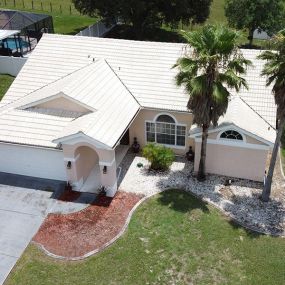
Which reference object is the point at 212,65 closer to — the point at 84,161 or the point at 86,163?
the point at 84,161

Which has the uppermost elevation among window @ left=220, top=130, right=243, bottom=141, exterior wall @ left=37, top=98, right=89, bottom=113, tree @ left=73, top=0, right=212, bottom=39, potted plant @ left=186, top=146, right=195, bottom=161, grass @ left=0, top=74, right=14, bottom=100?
tree @ left=73, top=0, right=212, bottom=39

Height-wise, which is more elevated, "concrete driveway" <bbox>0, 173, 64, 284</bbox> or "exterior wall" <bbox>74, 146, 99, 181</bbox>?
"exterior wall" <bbox>74, 146, 99, 181</bbox>

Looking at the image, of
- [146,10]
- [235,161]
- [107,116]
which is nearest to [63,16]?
[146,10]

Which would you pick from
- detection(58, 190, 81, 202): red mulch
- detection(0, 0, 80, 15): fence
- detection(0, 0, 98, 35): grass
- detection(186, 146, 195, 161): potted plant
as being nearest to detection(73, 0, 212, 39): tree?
detection(0, 0, 98, 35): grass

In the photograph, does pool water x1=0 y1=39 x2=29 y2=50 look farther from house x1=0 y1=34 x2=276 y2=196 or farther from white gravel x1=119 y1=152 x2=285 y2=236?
white gravel x1=119 y1=152 x2=285 y2=236

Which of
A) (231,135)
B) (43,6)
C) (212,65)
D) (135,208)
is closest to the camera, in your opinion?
(212,65)

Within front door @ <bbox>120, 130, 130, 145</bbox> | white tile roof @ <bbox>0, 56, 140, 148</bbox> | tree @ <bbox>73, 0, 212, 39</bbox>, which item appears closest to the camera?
white tile roof @ <bbox>0, 56, 140, 148</bbox>

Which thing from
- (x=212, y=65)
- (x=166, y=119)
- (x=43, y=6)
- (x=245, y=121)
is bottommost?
(x=166, y=119)
